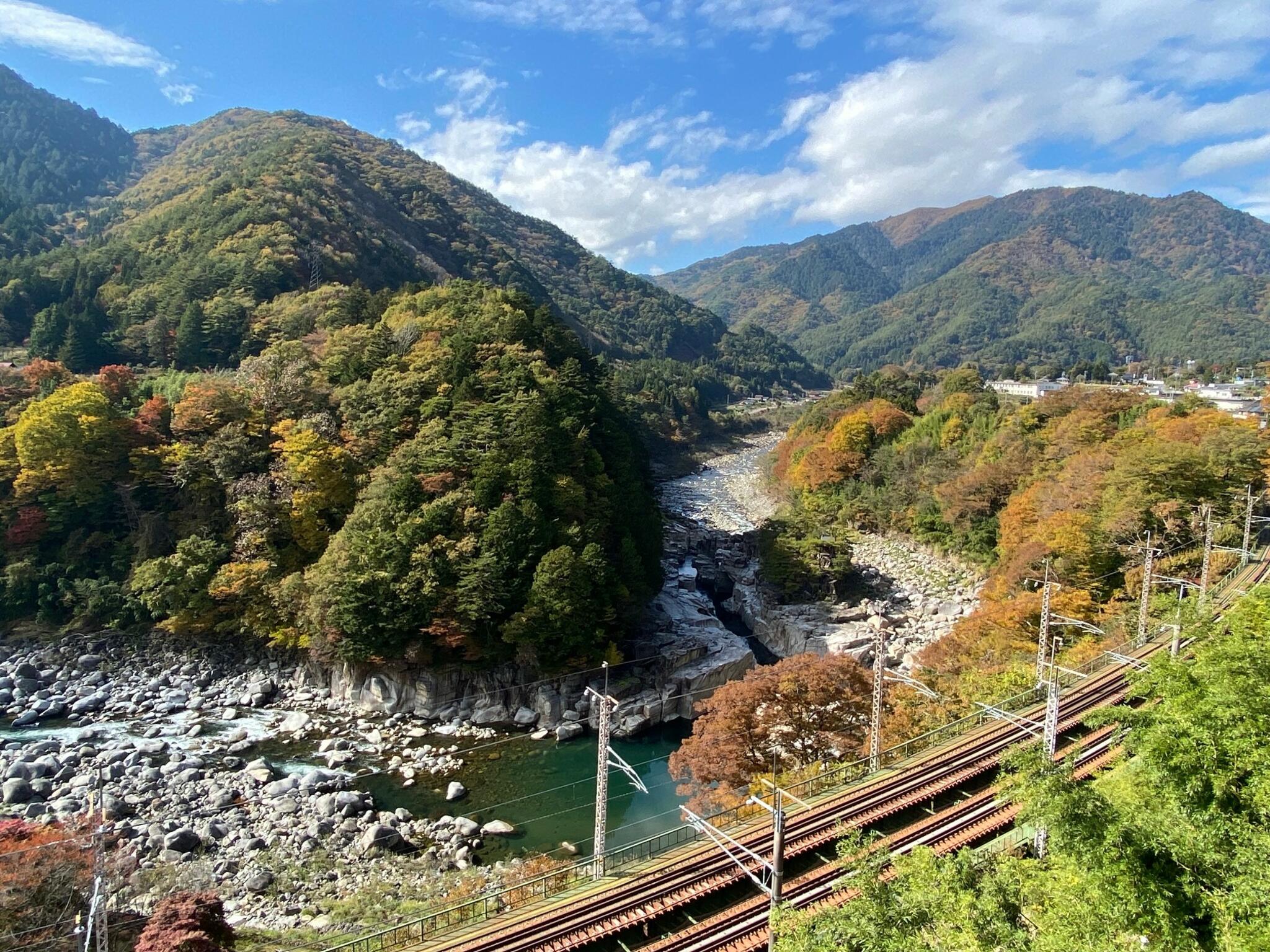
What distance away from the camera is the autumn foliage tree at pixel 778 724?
56.9ft

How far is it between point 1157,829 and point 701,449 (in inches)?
3283

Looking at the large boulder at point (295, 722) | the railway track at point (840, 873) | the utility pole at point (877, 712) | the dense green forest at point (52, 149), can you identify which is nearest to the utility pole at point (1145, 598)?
the railway track at point (840, 873)

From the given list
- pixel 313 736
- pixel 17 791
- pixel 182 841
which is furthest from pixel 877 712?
pixel 17 791

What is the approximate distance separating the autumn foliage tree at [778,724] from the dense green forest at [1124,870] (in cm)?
727

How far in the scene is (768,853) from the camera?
13359mm

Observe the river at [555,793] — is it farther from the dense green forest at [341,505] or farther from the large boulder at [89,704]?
the large boulder at [89,704]

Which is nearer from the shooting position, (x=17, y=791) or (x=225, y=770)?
(x=17, y=791)

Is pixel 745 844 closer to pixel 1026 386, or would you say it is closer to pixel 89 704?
pixel 89 704

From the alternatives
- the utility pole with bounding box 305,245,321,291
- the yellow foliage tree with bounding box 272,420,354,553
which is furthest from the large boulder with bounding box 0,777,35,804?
the utility pole with bounding box 305,245,321,291

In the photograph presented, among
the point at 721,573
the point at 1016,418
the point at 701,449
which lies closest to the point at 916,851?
the point at 721,573

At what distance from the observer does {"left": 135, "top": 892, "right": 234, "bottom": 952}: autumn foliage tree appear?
1001 centimetres

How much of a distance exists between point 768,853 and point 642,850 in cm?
365

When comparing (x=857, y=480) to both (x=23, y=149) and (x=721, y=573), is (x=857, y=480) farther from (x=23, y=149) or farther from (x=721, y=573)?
(x=23, y=149)

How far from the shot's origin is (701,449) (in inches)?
3612
